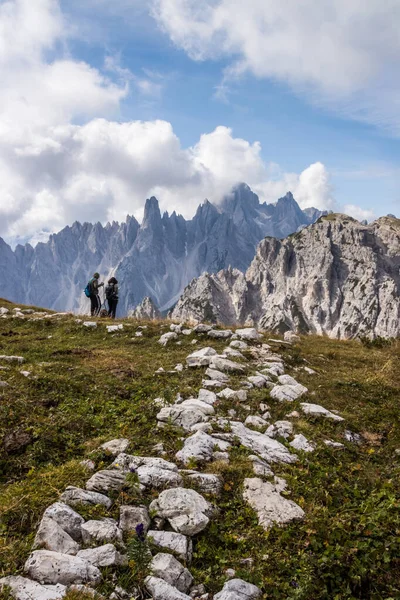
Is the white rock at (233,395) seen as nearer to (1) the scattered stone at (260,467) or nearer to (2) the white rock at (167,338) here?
(1) the scattered stone at (260,467)

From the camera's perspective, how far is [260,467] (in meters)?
6.63

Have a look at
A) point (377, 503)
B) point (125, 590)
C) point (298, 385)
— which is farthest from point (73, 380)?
point (377, 503)

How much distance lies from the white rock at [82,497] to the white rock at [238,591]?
1.94 m

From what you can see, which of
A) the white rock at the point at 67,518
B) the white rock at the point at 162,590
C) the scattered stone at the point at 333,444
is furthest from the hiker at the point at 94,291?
the white rock at the point at 162,590

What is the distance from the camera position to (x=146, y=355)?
47.7 ft

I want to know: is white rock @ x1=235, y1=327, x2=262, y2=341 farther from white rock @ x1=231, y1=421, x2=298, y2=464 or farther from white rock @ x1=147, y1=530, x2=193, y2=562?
white rock @ x1=147, y1=530, x2=193, y2=562

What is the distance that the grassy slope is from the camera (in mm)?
4535

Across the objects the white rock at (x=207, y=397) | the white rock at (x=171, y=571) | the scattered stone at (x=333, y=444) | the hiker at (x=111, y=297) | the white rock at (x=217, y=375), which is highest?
the hiker at (x=111, y=297)

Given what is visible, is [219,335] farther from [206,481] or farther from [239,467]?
[206,481]

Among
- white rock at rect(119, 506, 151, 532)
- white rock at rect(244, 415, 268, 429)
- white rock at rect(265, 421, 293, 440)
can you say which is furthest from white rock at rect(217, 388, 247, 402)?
white rock at rect(119, 506, 151, 532)

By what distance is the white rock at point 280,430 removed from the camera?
326 inches

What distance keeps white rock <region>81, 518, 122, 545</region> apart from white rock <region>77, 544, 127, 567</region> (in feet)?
0.71

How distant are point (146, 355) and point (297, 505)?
954cm

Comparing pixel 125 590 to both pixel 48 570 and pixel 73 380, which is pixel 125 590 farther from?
pixel 73 380
